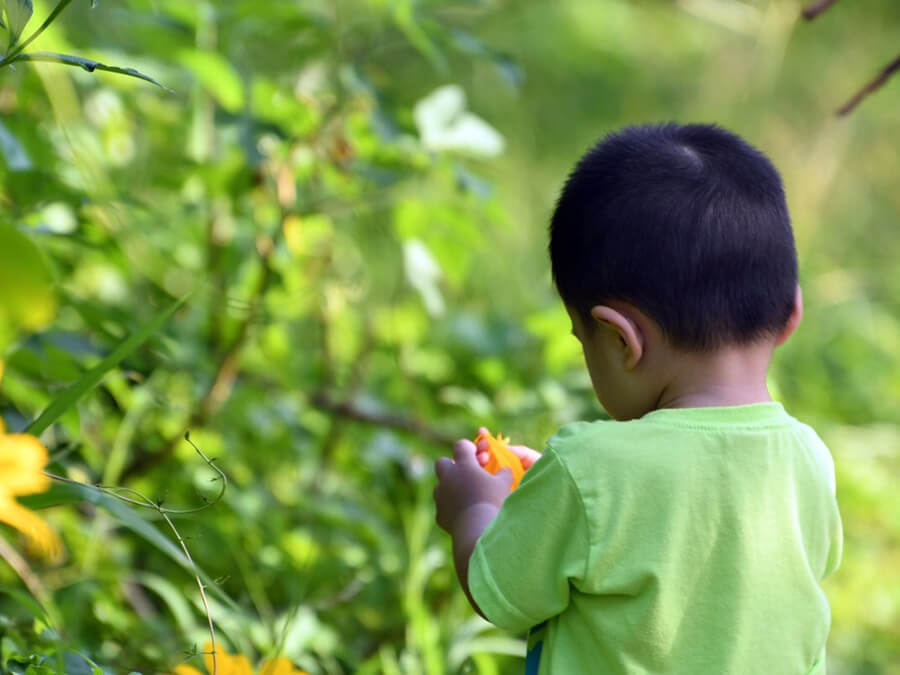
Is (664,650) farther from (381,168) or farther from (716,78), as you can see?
(716,78)

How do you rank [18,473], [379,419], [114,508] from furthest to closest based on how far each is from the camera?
[379,419]
[114,508]
[18,473]

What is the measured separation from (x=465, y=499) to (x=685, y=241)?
0.97 ft

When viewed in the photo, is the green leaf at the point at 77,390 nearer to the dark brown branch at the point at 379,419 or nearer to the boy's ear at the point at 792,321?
the boy's ear at the point at 792,321

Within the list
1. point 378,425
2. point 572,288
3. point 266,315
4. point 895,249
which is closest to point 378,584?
point 378,425

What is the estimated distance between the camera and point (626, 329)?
3.00ft

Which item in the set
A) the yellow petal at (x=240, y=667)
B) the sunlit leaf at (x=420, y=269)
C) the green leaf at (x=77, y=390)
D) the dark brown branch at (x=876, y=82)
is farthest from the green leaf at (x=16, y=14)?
the sunlit leaf at (x=420, y=269)

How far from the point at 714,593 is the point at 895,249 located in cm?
370

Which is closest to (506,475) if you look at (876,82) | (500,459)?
(500,459)

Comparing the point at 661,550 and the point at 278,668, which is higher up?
the point at 661,550

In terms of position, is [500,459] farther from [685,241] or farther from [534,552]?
[685,241]

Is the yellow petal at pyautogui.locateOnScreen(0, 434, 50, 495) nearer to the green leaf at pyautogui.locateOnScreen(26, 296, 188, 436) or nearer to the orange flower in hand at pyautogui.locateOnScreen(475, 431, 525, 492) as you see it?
the green leaf at pyautogui.locateOnScreen(26, 296, 188, 436)

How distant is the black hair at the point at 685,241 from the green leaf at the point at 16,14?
45 centimetres

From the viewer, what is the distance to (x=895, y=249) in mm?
4227

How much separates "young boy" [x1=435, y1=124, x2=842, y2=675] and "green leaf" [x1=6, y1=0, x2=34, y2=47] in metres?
0.45
